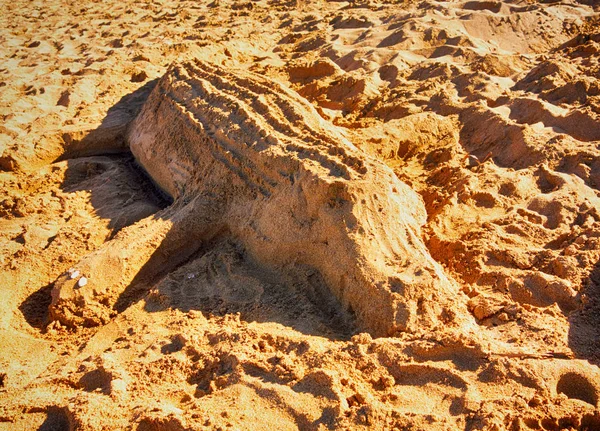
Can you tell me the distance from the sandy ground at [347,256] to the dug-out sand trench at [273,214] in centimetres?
3

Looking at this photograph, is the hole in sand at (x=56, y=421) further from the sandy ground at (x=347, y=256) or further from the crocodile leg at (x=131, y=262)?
the crocodile leg at (x=131, y=262)

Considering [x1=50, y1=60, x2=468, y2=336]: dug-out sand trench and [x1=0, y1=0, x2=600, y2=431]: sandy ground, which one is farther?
[x1=50, y1=60, x2=468, y2=336]: dug-out sand trench

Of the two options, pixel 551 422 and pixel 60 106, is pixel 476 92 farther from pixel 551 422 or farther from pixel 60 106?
pixel 60 106

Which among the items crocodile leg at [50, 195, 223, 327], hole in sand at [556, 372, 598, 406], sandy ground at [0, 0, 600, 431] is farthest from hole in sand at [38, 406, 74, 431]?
hole in sand at [556, 372, 598, 406]

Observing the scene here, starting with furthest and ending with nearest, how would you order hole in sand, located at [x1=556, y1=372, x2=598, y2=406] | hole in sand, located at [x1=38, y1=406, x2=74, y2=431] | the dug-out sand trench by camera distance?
the dug-out sand trench → hole in sand, located at [x1=38, y1=406, x2=74, y2=431] → hole in sand, located at [x1=556, y1=372, x2=598, y2=406]

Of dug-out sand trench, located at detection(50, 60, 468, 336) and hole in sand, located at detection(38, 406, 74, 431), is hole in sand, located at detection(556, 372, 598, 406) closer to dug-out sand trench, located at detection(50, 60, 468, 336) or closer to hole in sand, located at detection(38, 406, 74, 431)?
dug-out sand trench, located at detection(50, 60, 468, 336)

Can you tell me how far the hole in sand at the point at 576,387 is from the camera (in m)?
2.30

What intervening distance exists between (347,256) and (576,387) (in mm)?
1381

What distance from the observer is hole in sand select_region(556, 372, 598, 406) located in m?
2.30

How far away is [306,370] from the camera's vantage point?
252cm

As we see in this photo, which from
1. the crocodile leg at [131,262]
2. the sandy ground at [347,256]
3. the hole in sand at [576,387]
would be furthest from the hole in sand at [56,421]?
the hole in sand at [576,387]

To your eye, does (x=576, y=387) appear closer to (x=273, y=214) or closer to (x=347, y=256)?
(x=347, y=256)

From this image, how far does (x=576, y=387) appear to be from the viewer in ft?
7.66

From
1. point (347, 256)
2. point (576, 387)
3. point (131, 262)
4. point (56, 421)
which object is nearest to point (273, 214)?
point (347, 256)
